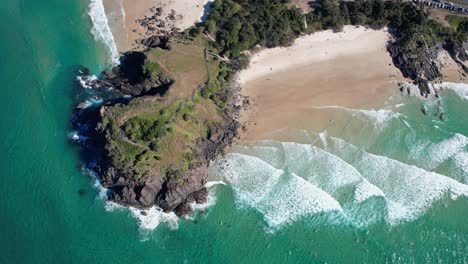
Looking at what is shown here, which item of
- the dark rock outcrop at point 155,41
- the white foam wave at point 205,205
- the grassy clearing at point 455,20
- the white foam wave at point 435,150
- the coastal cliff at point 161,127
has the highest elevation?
the grassy clearing at point 455,20

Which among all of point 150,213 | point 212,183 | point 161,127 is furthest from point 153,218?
point 161,127

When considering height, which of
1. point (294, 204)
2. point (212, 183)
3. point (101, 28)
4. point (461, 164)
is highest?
point (101, 28)

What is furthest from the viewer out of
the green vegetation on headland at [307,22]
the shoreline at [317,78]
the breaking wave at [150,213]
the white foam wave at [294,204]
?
the green vegetation on headland at [307,22]

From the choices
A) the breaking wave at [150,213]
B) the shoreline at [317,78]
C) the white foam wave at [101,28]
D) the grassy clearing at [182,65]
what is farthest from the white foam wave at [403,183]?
the white foam wave at [101,28]

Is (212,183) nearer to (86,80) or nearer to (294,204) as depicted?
(294,204)

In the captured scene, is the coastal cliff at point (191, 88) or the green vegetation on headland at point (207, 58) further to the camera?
the green vegetation on headland at point (207, 58)

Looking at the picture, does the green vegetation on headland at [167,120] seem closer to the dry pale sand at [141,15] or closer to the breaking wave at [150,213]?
the breaking wave at [150,213]

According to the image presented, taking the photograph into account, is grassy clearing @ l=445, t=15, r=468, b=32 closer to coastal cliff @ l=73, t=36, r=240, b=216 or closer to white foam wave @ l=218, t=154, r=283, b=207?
coastal cliff @ l=73, t=36, r=240, b=216
